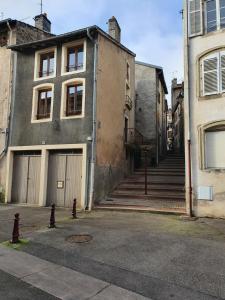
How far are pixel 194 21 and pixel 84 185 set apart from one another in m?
8.66

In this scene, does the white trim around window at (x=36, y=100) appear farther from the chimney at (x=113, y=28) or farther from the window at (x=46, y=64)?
the chimney at (x=113, y=28)

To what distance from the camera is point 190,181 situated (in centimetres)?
1096

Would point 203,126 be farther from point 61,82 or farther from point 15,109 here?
point 15,109

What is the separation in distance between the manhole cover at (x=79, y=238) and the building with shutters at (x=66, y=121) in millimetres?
4931

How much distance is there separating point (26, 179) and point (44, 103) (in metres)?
4.33

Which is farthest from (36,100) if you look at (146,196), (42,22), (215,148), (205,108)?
(215,148)

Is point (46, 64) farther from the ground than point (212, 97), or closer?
farther from the ground

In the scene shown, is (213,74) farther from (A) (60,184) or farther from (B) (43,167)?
(B) (43,167)

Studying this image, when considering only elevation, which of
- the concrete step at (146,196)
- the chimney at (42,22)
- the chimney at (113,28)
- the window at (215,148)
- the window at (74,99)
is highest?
the chimney at (42,22)

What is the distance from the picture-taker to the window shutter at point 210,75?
1102 cm

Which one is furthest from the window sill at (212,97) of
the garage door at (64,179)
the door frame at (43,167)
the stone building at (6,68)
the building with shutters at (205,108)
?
the stone building at (6,68)

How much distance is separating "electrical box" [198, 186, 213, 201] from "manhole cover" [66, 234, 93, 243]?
4.82 m

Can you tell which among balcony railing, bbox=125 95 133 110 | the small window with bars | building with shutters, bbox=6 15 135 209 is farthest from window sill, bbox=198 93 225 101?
balcony railing, bbox=125 95 133 110

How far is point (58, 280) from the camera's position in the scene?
525cm
